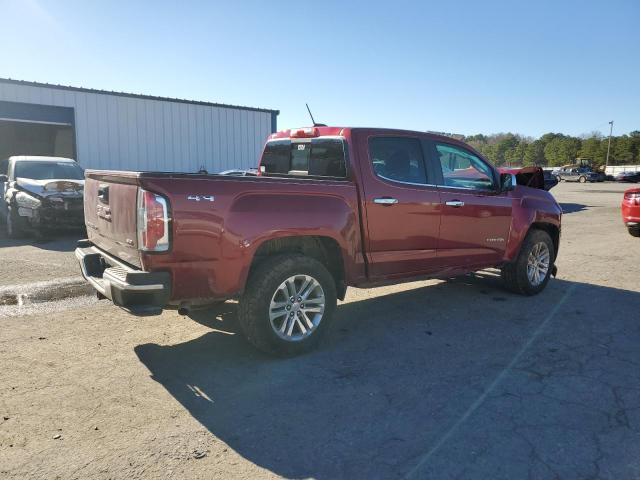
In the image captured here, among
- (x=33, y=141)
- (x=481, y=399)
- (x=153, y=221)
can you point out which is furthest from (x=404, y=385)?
(x=33, y=141)

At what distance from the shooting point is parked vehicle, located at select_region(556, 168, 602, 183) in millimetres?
49312

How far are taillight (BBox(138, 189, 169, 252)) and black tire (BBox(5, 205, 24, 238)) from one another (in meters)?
8.68

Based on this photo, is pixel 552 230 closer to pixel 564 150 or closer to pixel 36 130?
pixel 36 130

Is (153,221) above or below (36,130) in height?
below

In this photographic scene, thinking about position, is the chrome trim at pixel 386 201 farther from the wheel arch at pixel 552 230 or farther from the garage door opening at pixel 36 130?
the garage door opening at pixel 36 130

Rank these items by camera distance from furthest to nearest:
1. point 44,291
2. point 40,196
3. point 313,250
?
point 40,196 < point 44,291 < point 313,250

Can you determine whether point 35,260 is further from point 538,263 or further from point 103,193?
point 538,263

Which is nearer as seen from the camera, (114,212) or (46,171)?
(114,212)

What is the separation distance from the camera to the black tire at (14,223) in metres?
10.5

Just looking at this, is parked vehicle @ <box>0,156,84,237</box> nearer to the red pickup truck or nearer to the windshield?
the windshield

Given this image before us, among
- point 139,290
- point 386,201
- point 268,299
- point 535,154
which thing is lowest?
point 268,299

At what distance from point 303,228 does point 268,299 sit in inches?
25.3

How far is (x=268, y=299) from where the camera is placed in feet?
13.0

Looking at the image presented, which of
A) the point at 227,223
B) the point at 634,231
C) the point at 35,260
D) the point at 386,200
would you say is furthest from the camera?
the point at 634,231
